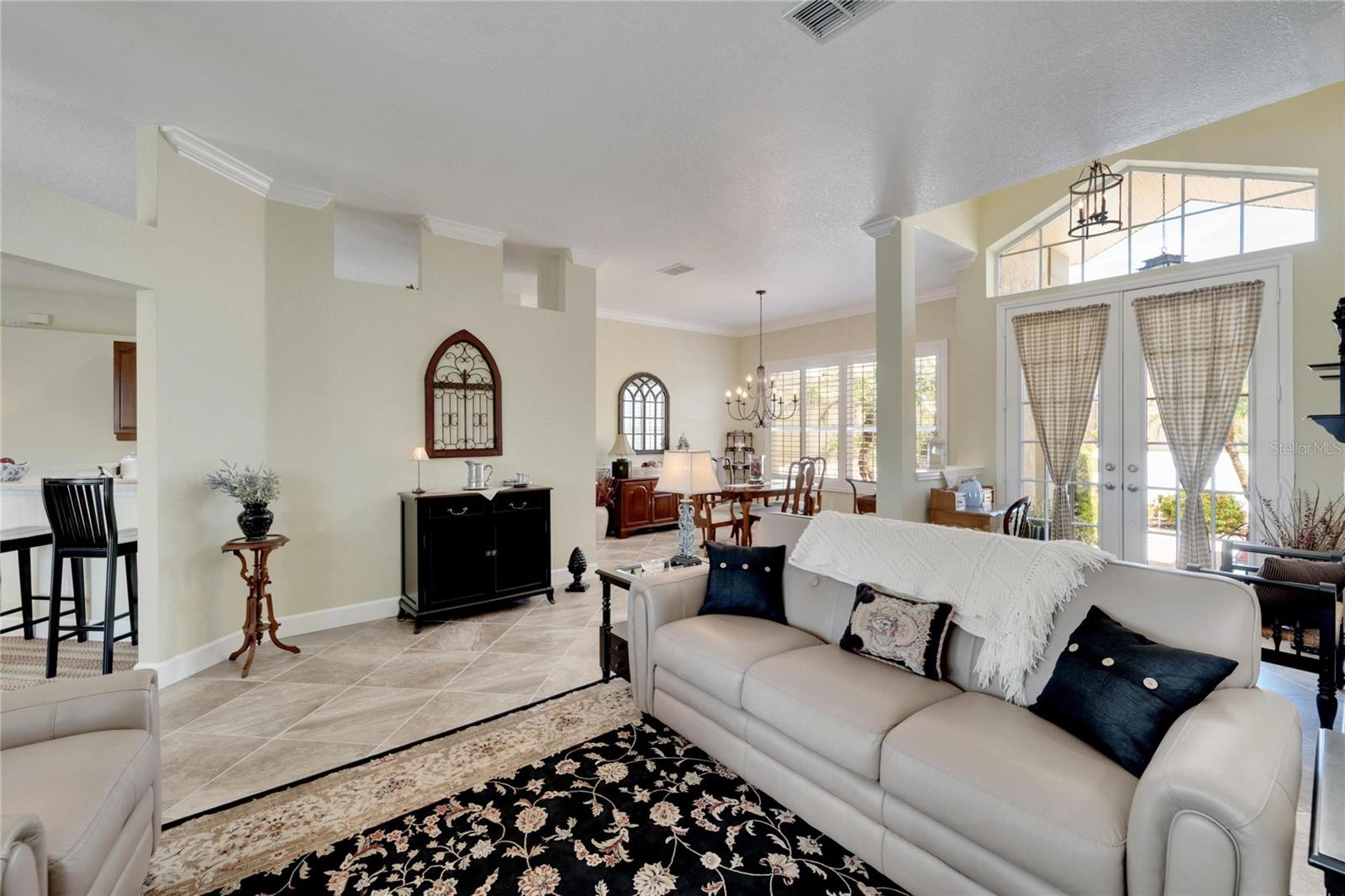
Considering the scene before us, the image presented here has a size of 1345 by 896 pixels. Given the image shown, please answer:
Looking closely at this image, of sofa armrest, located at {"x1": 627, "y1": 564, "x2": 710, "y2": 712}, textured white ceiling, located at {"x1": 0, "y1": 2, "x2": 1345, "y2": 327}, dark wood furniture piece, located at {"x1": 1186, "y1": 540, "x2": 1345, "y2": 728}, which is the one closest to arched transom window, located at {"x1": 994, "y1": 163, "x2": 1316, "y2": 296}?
textured white ceiling, located at {"x1": 0, "y1": 2, "x2": 1345, "y2": 327}

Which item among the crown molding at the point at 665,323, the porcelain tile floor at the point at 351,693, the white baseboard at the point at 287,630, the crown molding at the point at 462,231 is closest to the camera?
the porcelain tile floor at the point at 351,693

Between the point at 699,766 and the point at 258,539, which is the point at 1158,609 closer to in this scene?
the point at 699,766

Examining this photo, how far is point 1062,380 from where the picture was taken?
16.7ft

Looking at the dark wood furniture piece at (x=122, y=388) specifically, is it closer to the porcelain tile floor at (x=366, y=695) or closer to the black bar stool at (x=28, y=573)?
the black bar stool at (x=28, y=573)

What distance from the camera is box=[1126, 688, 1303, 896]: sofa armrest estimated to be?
3.80ft

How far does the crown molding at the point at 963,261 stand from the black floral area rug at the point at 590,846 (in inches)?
204

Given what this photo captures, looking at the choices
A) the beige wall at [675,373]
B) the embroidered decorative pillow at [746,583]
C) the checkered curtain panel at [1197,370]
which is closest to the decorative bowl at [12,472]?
the beige wall at [675,373]

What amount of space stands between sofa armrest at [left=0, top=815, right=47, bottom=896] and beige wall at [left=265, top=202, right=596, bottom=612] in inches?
120

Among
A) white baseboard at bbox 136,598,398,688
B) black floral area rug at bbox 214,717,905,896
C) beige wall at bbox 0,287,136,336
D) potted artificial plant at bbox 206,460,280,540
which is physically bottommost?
black floral area rug at bbox 214,717,905,896

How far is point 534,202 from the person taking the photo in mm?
3984

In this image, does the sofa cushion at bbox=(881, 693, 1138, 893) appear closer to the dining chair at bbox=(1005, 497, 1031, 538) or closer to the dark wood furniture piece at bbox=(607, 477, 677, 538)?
the dining chair at bbox=(1005, 497, 1031, 538)

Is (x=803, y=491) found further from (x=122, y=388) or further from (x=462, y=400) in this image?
(x=122, y=388)

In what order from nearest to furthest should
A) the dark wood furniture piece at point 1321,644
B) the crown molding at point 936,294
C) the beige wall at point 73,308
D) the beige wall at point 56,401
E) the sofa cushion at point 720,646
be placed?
1. the sofa cushion at point 720,646
2. the dark wood furniture piece at point 1321,644
3. the beige wall at point 56,401
4. the beige wall at point 73,308
5. the crown molding at point 936,294

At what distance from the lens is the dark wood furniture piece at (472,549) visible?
4074 millimetres
